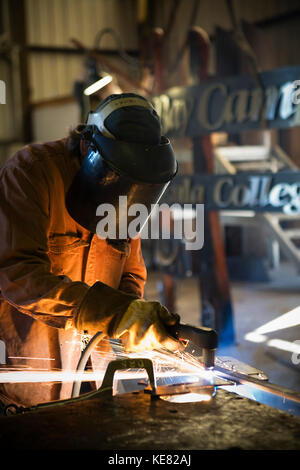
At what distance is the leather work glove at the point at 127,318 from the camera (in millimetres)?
1532

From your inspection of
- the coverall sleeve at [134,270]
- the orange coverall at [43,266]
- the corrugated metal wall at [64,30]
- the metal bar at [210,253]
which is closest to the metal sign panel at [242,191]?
the metal bar at [210,253]

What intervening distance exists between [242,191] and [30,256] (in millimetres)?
2986

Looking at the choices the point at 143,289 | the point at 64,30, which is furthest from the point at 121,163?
the point at 64,30

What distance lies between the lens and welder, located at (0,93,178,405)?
160 centimetres

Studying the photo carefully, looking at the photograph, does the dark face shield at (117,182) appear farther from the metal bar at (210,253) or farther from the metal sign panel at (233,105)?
the metal bar at (210,253)

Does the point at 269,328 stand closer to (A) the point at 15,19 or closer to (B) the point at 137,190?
(B) the point at 137,190

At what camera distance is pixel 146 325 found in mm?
1524

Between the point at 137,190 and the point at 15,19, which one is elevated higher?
the point at 15,19

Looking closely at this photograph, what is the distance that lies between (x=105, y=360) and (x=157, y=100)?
3.43 m

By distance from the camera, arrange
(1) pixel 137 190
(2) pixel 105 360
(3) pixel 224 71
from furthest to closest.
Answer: (3) pixel 224 71, (2) pixel 105 360, (1) pixel 137 190

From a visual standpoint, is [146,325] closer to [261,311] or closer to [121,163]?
[121,163]

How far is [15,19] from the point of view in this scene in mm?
11156

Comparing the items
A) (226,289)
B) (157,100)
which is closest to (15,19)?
(157,100)

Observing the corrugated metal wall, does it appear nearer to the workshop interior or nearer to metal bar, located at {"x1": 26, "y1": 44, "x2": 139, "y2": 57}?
metal bar, located at {"x1": 26, "y1": 44, "x2": 139, "y2": 57}
